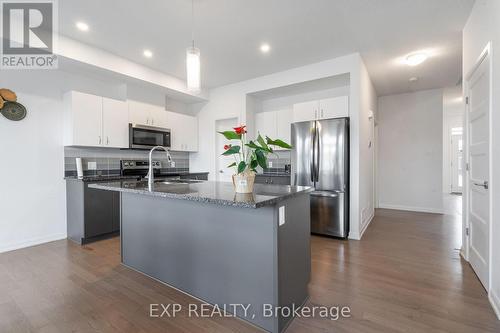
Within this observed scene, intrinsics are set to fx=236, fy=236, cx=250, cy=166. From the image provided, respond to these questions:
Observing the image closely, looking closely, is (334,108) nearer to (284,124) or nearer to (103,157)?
(284,124)

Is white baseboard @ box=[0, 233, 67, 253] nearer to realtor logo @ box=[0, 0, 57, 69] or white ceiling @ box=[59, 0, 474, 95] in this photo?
realtor logo @ box=[0, 0, 57, 69]

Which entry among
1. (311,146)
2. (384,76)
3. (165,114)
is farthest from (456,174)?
(165,114)

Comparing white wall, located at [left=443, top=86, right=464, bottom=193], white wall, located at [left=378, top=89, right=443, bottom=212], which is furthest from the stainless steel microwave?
white wall, located at [left=443, top=86, right=464, bottom=193]

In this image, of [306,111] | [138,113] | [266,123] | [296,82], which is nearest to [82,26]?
[138,113]

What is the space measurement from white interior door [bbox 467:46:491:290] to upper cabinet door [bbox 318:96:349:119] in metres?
1.43

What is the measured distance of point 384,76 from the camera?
4.50m

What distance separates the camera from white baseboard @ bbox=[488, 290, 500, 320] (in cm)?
176

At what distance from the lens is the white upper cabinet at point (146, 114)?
4137 millimetres

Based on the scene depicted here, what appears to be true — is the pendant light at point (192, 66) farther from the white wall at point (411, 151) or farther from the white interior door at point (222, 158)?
the white wall at point (411, 151)

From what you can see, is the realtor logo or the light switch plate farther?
the realtor logo

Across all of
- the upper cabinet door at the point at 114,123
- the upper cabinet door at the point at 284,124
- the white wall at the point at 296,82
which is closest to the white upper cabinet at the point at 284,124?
the upper cabinet door at the point at 284,124

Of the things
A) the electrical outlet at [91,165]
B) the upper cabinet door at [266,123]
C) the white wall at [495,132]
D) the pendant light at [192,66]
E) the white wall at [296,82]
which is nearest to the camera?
the white wall at [495,132]

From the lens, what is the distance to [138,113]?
421 cm

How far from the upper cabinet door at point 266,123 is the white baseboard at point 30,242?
3760mm
